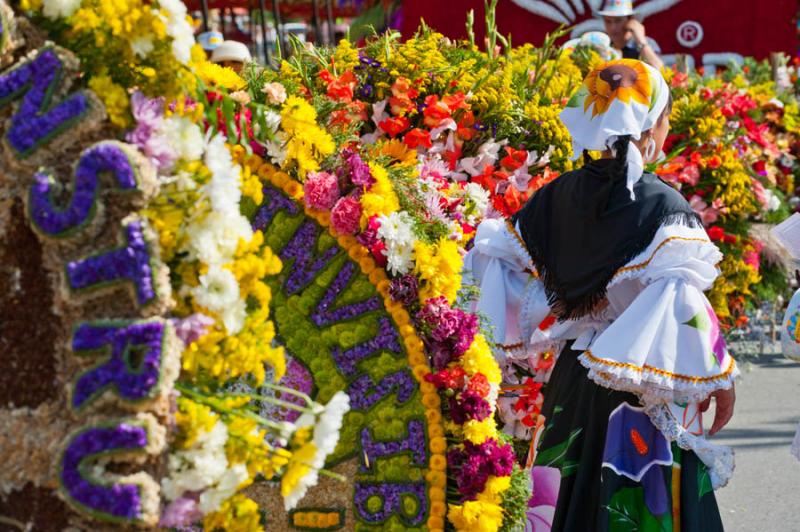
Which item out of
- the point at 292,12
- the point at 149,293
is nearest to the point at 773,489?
the point at 149,293

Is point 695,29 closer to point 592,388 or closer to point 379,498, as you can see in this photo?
point 592,388

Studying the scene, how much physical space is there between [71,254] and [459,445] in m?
1.29

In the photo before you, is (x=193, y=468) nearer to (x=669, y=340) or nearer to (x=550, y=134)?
(x=669, y=340)

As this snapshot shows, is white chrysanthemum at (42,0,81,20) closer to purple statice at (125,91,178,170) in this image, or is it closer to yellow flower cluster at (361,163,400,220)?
purple statice at (125,91,178,170)

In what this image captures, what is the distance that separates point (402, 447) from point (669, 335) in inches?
37.5

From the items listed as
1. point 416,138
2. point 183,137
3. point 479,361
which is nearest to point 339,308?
point 479,361

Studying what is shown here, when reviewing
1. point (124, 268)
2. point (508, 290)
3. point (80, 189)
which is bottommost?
point (508, 290)

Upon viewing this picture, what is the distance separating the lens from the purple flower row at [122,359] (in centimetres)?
200

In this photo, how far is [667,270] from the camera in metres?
3.54

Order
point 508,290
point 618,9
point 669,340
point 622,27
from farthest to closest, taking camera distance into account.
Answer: point 618,9 < point 622,27 < point 508,290 < point 669,340

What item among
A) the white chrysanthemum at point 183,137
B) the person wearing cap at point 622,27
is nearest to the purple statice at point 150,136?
the white chrysanthemum at point 183,137

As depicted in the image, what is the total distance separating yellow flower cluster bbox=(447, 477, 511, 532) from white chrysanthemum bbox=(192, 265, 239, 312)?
1053 millimetres

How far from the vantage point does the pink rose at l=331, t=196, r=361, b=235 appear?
3.12 meters

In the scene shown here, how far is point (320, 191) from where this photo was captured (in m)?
3.13
